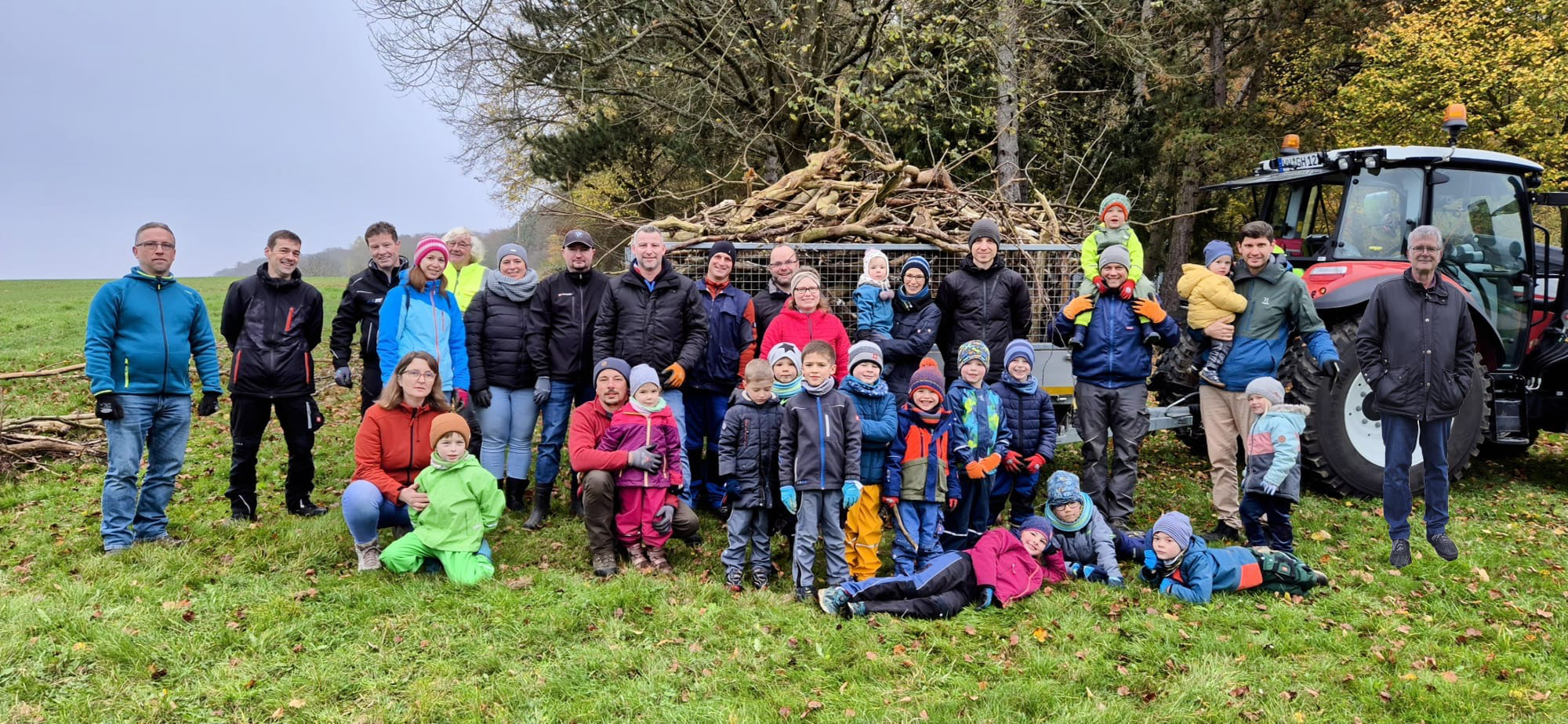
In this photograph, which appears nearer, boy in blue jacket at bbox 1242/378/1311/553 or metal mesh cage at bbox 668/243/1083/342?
boy in blue jacket at bbox 1242/378/1311/553

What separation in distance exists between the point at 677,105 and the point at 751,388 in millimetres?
9573

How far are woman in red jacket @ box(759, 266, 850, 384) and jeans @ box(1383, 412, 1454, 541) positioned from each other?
3.27 meters

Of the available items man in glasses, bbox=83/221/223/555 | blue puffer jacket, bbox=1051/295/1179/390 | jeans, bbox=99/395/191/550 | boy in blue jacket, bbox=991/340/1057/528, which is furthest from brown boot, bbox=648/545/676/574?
blue puffer jacket, bbox=1051/295/1179/390

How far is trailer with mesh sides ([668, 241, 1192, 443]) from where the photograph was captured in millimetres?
6414

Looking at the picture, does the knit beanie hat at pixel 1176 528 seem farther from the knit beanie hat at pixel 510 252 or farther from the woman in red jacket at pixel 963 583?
the knit beanie hat at pixel 510 252

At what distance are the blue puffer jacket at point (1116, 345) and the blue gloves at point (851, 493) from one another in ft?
6.32

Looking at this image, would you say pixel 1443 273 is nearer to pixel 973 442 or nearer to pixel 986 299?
pixel 986 299

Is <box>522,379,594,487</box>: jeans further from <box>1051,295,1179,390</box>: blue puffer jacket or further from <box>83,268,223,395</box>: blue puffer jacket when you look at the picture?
<box>1051,295,1179,390</box>: blue puffer jacket

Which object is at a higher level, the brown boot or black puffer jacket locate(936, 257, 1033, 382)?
black puffer jacket locate(936, 257, 1033, 382)

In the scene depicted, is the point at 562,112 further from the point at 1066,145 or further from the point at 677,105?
the point at 1066,145

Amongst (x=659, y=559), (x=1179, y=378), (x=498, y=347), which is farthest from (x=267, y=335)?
(x=1179, y=378)

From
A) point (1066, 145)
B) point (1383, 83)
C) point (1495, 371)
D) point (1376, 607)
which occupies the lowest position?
point (1376, 607)

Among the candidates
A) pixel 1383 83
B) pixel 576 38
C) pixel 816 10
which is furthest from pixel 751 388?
pixel 1383 83

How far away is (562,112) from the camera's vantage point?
14.7 m
